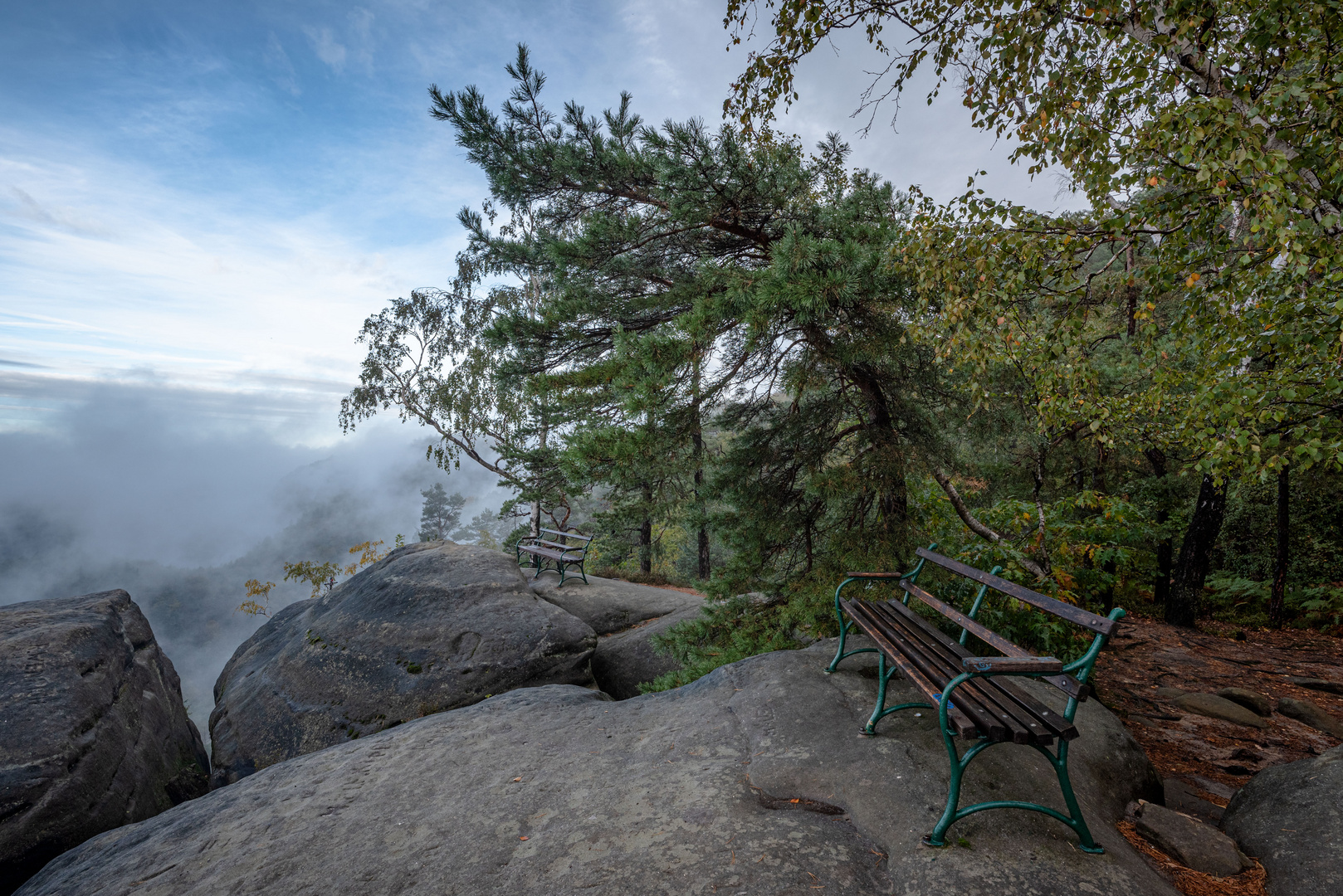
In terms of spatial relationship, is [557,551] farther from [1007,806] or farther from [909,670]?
[1007,806]

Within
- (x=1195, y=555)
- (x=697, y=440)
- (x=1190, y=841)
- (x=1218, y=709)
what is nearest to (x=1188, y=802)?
(x=1190, y=841)

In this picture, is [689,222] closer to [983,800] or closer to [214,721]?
[983,800]

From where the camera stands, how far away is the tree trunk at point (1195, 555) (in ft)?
26.3

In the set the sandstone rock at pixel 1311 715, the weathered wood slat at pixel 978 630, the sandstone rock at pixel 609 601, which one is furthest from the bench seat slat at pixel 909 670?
the sandstone rock at pixel 609 601

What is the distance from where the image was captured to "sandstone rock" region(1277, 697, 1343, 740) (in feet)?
15.3

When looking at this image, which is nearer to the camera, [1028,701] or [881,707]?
[1028,701]

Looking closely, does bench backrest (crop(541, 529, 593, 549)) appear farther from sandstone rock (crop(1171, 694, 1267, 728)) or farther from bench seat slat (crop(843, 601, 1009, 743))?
sandstone rock (crop(1171, 694, 1267, 728))

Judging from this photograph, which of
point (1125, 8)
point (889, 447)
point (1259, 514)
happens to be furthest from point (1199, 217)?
point (1259, 514)

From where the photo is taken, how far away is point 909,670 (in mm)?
2809

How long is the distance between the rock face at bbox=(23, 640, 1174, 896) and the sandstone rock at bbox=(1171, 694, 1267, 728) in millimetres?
2238

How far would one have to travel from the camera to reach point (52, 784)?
15.3 feet

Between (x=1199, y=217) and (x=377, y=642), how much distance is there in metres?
9.29

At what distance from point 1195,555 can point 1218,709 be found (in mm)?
4434

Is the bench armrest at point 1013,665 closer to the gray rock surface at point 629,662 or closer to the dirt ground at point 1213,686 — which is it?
the dirt ground at point 1213,686
